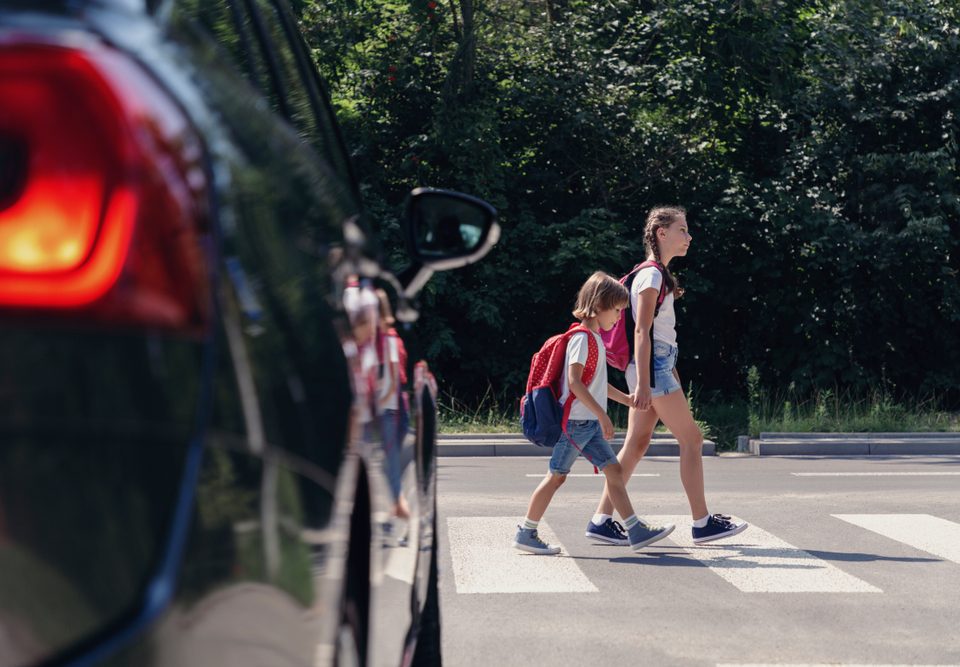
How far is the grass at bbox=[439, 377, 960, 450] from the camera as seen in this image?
54.6ft

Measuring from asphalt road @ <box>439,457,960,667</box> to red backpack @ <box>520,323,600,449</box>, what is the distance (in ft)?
2.17

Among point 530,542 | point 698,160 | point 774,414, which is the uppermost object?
point 698,160

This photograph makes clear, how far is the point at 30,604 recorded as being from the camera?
1.08 m

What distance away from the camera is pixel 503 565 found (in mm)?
6957

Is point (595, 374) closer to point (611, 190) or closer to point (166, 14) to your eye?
point (166, 14)

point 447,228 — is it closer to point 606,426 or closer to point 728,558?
point 606,426

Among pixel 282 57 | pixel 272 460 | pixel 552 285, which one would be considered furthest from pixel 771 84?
pixel 272 460

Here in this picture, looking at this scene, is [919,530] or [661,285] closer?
[661,285]

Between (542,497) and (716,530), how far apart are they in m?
1.00

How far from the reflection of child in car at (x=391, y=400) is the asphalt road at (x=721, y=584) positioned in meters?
2.43

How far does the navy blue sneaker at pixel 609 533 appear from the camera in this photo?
7.74 m

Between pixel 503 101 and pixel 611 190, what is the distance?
208cm

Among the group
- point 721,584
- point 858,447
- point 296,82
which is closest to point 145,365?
point 296,82

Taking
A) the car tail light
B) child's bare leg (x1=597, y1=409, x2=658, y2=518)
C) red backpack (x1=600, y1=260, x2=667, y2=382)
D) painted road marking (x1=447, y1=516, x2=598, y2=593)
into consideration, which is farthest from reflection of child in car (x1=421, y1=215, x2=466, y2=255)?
child's bare leg (x1=597, y1=409, x2=658, y2=518)
